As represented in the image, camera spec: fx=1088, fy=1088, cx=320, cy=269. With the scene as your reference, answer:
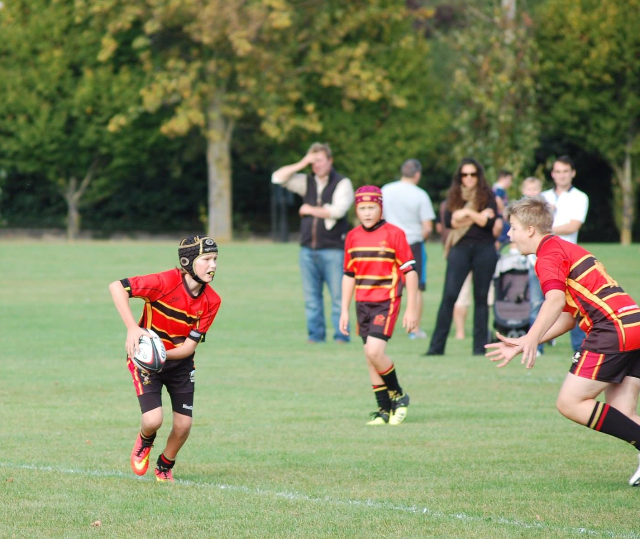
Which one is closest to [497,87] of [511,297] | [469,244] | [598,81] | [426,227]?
[598,81]

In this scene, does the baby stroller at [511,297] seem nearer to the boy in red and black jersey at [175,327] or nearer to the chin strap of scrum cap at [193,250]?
the boy in red and black jersey at [175,327]

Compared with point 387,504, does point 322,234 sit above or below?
above

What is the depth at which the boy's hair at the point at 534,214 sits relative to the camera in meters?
6.31

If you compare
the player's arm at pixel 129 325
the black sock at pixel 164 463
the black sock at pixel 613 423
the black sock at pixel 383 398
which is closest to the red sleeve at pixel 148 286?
the player's arm at pixel 129 325

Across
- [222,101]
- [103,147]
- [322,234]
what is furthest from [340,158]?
[322,234]

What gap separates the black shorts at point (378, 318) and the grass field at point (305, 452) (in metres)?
0.72

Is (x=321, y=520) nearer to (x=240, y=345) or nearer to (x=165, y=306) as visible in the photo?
(x=165, y=306)

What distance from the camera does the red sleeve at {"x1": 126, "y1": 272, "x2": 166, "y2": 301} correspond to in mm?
6414

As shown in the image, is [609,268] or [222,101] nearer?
[609,268]

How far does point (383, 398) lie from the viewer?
8781 millimetres

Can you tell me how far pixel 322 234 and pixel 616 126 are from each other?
2849cm

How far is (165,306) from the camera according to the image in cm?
659

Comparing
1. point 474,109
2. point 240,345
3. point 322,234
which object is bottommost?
point 240,345

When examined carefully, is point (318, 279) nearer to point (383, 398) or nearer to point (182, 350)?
point (383, 398)
